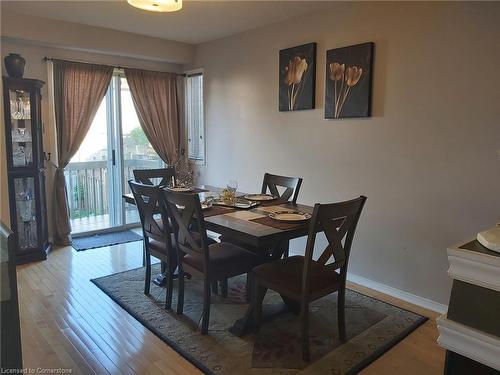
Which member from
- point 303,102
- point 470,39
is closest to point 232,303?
point 303,102

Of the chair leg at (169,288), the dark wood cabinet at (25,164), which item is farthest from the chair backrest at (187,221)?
the dark wood cabinet at (25,164)

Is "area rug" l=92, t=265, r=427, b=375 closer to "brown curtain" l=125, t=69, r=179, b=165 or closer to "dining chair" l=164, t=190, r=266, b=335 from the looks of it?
"dining chair" l=164, t=190, r=266, b=335

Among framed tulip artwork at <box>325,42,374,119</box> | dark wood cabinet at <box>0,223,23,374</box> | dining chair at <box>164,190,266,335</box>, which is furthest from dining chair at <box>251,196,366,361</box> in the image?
dark wood cabinet at <box>0,223,23,374</box>

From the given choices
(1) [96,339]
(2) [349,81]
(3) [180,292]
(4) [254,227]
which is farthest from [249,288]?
(2) [349,81]

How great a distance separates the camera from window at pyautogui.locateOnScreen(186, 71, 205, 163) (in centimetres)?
524

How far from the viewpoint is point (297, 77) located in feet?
12.5

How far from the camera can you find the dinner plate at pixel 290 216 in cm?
258

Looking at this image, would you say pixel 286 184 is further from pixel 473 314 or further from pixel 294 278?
pixel 473 314

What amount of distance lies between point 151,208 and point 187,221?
52cm

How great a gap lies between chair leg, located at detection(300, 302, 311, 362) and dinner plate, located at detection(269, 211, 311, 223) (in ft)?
1.84

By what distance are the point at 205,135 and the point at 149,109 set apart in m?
0.81

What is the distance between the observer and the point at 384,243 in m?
3.31

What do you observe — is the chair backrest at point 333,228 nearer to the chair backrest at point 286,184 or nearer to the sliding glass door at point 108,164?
the chair backrest at point 286,184

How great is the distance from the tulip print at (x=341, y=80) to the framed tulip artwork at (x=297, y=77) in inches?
10.0
